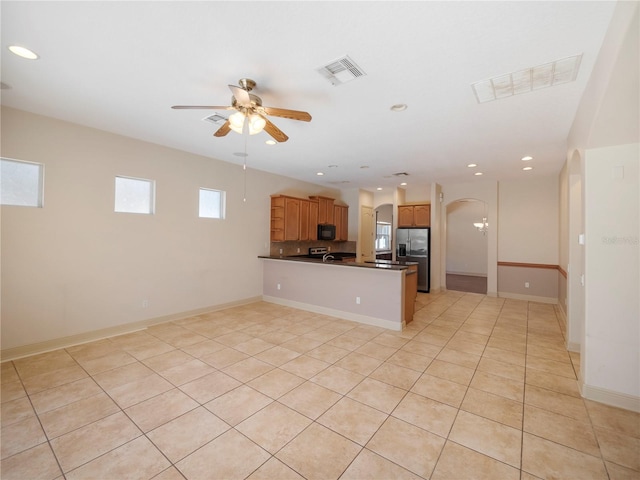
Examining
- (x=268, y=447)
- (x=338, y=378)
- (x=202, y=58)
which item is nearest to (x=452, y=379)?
(x=338, y=378)

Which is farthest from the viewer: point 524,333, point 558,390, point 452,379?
point 524,333

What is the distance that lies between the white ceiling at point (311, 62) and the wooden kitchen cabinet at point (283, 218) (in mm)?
2393

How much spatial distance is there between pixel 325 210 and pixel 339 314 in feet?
10.5

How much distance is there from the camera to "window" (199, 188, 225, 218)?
5169 millimetres

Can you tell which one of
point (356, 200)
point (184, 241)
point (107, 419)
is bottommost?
point (107, 419)

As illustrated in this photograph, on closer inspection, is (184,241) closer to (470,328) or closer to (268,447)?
(268,447)

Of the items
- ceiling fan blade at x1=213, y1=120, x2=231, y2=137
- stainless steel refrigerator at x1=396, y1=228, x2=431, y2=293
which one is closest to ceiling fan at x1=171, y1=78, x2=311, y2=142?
ceiling fan blade at x1=213, y1=120, x2=231, y2=137

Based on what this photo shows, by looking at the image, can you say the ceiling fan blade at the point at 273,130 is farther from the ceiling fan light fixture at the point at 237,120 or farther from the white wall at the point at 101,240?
the white wall at the point at 101,240

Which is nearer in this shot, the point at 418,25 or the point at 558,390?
the point at 418,25

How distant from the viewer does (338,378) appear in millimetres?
2850

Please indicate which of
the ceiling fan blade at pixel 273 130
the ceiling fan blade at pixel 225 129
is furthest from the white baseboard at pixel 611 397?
the ceiling fan blade at pixel 225 129

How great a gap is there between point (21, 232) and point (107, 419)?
8.56ft

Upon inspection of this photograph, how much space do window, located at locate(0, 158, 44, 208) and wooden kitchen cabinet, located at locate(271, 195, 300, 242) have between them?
380cm

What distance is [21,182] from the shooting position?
327 cm
